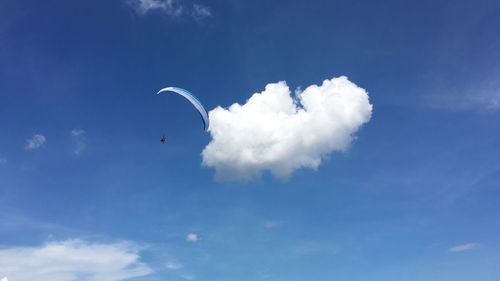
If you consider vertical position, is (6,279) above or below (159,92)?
below

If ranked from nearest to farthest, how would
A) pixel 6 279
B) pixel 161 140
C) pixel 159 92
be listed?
pixel 6 279
pixel 159 92
pixel 161 140

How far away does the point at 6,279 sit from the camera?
102062mm

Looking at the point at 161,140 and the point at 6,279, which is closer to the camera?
the point at 6,279

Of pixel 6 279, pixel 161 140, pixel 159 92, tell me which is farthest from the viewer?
pixel 161 140

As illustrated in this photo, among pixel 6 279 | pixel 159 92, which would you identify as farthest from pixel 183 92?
pixel 6 279

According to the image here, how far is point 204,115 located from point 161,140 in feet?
33.6

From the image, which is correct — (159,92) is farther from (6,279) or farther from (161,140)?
(6,279)

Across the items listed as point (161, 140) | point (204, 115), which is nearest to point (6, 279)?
point (161, 140)

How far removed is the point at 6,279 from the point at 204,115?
1843 inches

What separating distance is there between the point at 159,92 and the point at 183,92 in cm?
539

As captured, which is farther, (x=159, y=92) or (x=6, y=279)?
(x=159, y=92)

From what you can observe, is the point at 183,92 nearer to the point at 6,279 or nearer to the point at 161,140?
the point at 161,140

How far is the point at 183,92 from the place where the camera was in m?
120

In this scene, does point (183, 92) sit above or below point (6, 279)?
above
